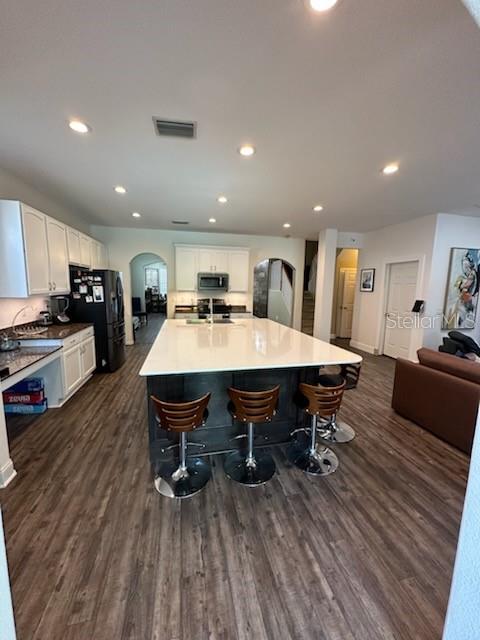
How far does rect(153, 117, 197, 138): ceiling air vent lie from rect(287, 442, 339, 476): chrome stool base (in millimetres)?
3026

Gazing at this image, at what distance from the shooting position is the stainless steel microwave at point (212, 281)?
6383mm

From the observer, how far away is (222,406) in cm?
253

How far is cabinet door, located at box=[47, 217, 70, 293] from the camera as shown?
364cm

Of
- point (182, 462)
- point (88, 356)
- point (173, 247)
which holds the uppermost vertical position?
point (173, 247)

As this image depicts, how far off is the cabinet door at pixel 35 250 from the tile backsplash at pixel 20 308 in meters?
0.41

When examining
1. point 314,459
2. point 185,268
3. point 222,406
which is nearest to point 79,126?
point 222,406

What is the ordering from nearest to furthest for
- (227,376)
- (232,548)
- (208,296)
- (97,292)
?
(232,548) → (227,376) → (97,292) → (208,296)

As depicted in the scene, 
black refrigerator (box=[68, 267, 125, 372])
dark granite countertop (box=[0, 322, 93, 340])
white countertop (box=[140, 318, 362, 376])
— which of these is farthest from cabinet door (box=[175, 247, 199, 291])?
white countertop (box=[140, 318, 362, 376])

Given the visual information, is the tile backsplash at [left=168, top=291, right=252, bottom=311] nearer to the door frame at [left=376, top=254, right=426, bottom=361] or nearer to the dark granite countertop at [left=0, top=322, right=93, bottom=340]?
the dark granite countertop at [left=0, top=322, right=93, bottom=340]

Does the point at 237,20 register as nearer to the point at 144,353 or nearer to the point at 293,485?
the point at 293,485

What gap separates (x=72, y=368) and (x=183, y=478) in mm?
2452

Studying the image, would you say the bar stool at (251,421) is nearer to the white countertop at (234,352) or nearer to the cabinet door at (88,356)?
the white countertop at (234,352)

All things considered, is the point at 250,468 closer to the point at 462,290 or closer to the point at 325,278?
the point at 325,278

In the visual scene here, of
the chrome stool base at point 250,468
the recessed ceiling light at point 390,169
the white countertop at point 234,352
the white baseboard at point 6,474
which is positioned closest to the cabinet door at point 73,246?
the white countertop at point 234,352
